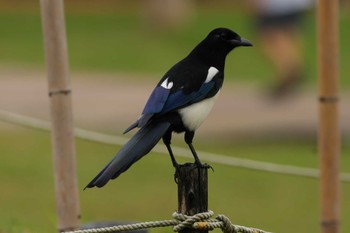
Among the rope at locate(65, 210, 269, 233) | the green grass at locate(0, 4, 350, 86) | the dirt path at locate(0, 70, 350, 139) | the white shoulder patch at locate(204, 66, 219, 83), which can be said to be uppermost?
the green grass at locate(0, 4, 350, 86)

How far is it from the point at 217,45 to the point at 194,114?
1.14ft

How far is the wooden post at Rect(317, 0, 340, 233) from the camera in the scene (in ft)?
20.7

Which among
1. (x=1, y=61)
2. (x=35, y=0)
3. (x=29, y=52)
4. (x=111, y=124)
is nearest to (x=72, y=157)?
(x=111, y=124)

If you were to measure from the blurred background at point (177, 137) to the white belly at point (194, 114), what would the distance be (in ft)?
5.41

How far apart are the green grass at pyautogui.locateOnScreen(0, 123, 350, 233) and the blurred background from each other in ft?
0.03

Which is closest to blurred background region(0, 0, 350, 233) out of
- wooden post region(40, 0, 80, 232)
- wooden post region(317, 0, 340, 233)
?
wooden post region(40, 0, 80, 232)

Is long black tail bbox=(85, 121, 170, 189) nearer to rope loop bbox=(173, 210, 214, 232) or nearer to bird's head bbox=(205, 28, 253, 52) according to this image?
rope loop bbox=(173, 210, 214, 232)

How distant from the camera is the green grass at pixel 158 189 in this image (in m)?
9.57

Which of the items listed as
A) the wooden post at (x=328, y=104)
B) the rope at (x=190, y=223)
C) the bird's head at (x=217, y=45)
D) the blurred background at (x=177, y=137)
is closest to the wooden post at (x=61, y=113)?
the blurred background at (x=177, y=137)

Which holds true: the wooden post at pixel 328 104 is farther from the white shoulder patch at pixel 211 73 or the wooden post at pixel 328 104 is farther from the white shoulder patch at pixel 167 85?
the white shoulder patch at pixel 167 85

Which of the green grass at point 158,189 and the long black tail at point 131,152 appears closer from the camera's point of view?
the long black tail at point 131,152

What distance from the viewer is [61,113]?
5.76 metres

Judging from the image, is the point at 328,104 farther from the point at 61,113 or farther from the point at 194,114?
the point at 194,114

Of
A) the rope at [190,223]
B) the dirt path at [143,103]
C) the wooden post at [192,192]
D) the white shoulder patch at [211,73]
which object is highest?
the dirt path at [143,103]
